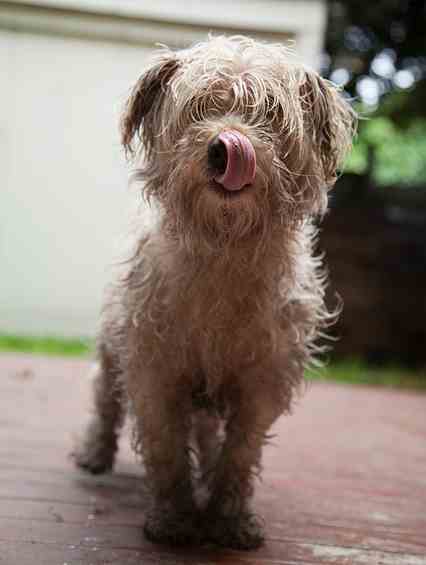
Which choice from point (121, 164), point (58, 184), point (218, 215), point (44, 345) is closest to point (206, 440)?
point (218, 215)

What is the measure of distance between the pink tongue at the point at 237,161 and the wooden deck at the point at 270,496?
1.19 m

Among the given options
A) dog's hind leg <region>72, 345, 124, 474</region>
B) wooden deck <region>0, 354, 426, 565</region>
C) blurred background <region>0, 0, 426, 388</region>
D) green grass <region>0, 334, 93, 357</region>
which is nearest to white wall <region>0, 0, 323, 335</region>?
blurred background <region>0, 0, 426, 388</region>

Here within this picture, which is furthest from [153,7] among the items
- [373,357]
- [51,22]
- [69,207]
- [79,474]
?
[79,474]

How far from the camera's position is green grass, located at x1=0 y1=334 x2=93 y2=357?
26.1 feet

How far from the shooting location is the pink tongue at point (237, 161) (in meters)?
2.35

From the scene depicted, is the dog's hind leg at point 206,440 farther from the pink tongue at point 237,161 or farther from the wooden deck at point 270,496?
the pink tongue at point 237,161

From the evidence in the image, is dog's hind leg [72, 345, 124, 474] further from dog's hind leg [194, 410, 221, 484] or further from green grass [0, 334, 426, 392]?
green grass [0, 334, 426, 392]

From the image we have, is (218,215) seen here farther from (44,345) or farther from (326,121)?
(44,345)

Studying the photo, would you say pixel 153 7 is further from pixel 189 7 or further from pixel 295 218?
pixel 295 218

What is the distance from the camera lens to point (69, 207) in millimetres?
9125

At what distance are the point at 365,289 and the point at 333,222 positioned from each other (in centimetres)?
83

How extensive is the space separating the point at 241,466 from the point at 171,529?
35 centimetres

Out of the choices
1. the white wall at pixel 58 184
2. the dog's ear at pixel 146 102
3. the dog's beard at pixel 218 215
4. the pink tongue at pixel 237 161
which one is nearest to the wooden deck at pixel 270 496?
the dog's beard at pixel 218 215

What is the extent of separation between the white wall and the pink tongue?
21.8 ft
